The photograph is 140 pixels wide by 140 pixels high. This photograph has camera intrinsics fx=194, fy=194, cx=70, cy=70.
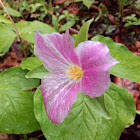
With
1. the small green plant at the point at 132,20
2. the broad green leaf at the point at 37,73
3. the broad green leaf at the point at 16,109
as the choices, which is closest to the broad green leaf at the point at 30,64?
the broad green leaf at the point at 16,109

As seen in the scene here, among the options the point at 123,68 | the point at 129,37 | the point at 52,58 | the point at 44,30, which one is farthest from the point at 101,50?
the point at 129,37

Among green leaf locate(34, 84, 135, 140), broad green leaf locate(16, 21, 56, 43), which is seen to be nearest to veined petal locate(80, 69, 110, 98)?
green leaf locate(34, 84, 135, 140)

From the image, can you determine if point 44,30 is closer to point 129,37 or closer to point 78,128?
point 78,128

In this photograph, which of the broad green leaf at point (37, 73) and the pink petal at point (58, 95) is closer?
the pink petal at point (58, 95)

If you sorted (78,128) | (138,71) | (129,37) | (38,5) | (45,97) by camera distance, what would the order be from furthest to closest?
(38,5) → (129,37) → (138,71) → (78,128) → (45,97)

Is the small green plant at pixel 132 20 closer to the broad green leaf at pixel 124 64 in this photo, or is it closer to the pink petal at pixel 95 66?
the broad green leaf at pixel 124 64

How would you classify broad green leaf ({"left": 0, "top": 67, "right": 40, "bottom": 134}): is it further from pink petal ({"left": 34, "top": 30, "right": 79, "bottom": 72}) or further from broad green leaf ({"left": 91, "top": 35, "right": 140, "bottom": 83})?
broad green leaf ({"left": 91, "top": 35, "right": 140, "bottom": 83})
